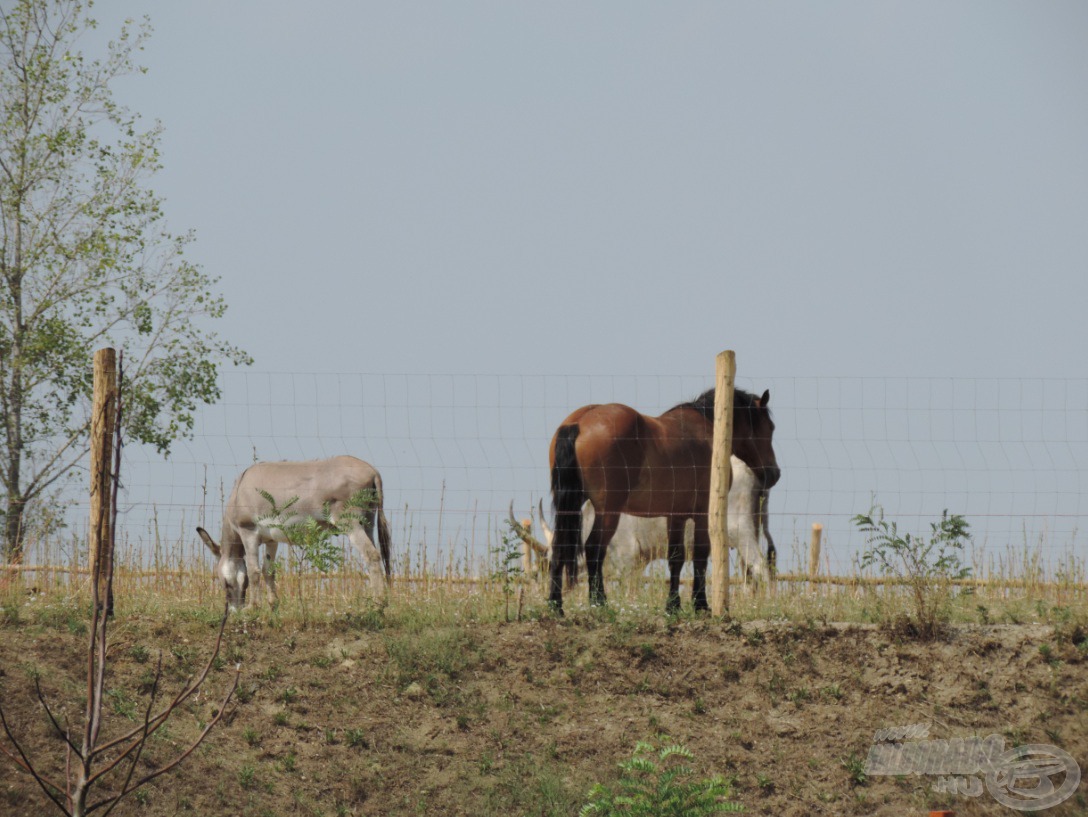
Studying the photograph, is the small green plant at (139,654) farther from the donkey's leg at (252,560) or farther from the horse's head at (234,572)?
the horse's head at (234,572)

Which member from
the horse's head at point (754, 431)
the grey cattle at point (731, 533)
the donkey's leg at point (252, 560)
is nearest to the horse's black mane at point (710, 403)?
the horse's head at point (754, 431)

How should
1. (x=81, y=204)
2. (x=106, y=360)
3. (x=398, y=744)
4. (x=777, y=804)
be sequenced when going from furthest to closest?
(x=81, y=204), (x=106, y=360), (x=398, y=744), (x=777, y=804)

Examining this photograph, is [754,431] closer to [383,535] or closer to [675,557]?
[675,557]

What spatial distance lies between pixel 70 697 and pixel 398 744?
96.5 inches

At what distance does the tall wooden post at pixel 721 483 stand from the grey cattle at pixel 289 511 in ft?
10.9

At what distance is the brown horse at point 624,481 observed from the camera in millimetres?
10531

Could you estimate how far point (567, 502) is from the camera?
415 inches

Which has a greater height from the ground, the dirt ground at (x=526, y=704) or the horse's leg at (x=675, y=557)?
the horse's leg at (x=675, y=557)

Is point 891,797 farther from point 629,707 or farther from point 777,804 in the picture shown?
point 629,707

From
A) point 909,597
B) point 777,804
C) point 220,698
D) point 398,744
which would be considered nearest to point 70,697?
point 220,698

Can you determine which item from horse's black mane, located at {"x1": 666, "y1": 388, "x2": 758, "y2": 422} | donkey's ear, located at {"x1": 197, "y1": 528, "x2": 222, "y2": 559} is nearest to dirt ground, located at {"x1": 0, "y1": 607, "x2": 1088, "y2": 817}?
horse's black mane, located at {"x1": 666, "y1": 388, "x2": 758, "y2": 422}

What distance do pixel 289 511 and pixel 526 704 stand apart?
4482 millimetres

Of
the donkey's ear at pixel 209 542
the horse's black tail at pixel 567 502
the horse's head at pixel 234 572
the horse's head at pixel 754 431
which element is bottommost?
the horse's head at pixel 234 572

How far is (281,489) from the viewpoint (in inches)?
512
